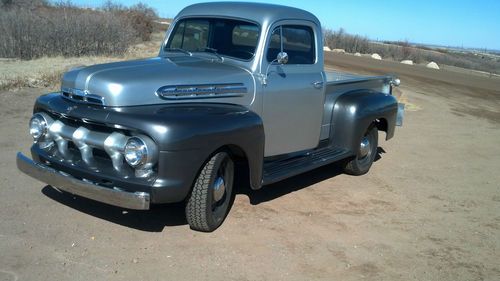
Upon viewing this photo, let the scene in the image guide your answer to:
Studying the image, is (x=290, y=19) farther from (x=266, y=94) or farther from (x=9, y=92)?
(x=9, y=92)

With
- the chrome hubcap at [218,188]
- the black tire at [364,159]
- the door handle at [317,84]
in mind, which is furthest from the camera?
the black tire at [364,159]

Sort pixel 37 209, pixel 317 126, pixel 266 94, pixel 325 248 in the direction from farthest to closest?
1. pixel 317 126
2. pixel 266 94
3. pixel 37 209
4. pixel 325 248

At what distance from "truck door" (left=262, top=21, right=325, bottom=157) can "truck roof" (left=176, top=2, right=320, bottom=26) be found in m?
0.10

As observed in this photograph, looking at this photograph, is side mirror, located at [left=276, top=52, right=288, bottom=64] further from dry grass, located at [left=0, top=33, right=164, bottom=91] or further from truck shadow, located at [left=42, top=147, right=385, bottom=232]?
dry grass, located at [left=0, top=33, right=164, bottom=91]

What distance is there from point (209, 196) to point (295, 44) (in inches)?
85.4

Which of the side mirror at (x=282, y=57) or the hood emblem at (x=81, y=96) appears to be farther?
the side mirror at (x=282, y=57)

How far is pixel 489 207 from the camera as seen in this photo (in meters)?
5.72

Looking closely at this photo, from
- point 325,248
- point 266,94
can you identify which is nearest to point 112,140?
point 266,94

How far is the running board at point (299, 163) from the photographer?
187 inches

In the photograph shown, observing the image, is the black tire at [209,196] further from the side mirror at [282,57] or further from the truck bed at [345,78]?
the truck bed at [345,78]

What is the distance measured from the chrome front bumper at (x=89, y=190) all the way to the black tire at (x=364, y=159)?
11.1 feet

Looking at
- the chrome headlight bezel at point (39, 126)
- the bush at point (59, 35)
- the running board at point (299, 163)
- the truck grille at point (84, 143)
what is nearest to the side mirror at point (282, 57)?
the running board at point (299, 163)

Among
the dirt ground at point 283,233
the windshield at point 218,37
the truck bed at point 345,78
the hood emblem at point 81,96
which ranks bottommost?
the dirt ground at point 283,233

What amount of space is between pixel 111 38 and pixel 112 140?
15.8 metres
